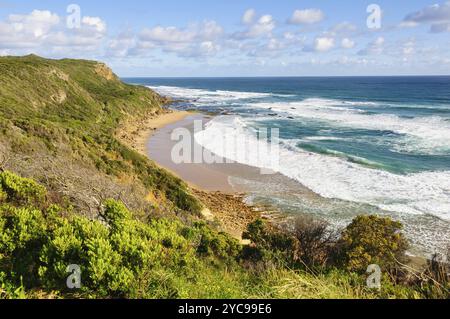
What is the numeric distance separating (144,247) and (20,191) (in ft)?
13.0

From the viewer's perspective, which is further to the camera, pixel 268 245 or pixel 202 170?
pixel 202 170

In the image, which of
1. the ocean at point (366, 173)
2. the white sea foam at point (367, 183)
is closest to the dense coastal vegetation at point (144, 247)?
the ocean at point (366, 173)

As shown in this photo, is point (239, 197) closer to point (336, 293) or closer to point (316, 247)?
point (316, 247)

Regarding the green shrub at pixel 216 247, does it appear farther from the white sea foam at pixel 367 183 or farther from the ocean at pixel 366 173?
the white sea foam at pixel 367 183

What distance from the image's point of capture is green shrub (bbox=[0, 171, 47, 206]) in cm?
795

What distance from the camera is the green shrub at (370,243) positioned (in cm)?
1124

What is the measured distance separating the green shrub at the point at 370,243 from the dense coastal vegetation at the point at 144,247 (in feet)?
0.13

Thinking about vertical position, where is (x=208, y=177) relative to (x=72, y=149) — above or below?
below

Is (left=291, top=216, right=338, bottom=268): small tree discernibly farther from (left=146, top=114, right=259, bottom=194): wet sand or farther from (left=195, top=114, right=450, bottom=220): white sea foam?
(left=146, top=114, right=259, bottom=194): wet sand

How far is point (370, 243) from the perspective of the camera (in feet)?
39.5

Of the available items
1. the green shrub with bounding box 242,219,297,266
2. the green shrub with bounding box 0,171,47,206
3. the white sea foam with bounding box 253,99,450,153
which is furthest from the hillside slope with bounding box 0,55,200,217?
the white sea foam with bounding box 253,99,450,153

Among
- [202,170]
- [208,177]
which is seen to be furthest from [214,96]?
[208,177]

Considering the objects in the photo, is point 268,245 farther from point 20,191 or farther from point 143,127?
point 143,127
